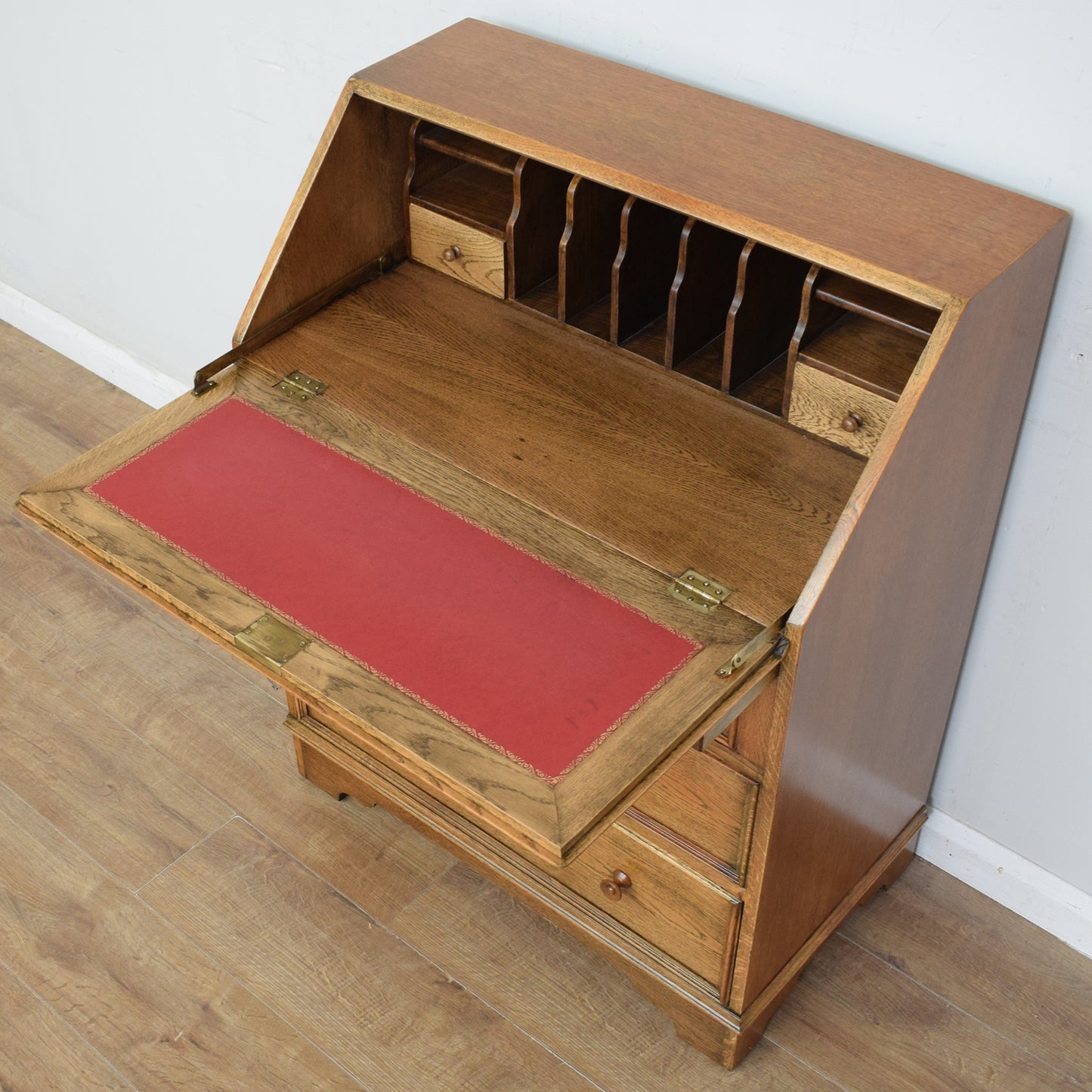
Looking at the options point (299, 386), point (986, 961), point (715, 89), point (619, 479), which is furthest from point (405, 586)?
point (986, 961)

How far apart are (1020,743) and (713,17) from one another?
121cm

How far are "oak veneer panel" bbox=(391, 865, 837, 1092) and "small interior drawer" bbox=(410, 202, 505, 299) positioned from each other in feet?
3.41

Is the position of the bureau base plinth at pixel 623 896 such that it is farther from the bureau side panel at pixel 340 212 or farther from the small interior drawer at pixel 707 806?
the bureau side panel at pixel 340 212

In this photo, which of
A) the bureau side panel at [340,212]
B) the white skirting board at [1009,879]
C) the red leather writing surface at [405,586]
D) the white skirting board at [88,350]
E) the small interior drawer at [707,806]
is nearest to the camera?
the red leather writing surface at [405,586]

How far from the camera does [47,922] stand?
7.32 ft

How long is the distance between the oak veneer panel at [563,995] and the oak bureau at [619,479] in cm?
7

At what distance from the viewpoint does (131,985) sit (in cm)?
215

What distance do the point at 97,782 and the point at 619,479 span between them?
131 centimetres

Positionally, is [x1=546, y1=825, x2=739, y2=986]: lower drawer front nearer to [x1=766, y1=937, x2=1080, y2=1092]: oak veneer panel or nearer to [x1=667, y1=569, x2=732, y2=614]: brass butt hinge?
[x1=766, y1=937, x2=1080, y2=1092]: oak veneer panel

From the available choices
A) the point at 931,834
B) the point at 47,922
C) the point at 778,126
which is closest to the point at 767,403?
the point at 778,126

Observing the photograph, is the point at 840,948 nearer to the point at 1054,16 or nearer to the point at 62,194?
the point at 1054,16

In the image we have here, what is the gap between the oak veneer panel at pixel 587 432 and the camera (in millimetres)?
1609

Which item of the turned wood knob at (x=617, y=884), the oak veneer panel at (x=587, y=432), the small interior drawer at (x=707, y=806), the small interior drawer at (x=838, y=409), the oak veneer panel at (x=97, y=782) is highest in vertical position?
the small interior drawer at (x=838, y=409)

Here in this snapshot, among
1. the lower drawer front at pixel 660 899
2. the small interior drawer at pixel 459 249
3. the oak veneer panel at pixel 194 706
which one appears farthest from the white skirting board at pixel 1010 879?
the small interior drawer at pixel 459 249
